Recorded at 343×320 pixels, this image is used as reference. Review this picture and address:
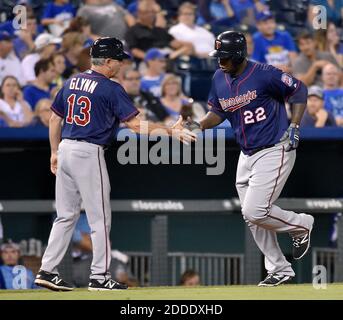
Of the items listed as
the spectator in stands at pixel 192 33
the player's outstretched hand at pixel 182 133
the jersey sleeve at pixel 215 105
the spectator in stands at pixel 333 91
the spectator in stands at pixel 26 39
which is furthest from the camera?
the spectator in stands at pixel 192 33

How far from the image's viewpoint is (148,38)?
41.8 feet

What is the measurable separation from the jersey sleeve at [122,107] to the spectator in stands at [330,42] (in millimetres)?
5445

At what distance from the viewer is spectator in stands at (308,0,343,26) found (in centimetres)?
1345

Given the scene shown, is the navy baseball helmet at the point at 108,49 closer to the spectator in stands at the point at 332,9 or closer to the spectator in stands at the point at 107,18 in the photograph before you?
the spectator in stands at the point at 107,18

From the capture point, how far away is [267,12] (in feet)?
44.0

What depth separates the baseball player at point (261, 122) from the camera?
26.6ft

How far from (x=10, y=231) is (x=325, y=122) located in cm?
327

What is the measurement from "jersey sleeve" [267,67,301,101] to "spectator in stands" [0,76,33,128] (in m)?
3.72

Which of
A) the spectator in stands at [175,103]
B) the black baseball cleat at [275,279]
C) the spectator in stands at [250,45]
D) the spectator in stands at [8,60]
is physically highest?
the spectator in stands at [250,45]

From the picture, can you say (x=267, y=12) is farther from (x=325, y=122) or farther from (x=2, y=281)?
(x=2, y=281)

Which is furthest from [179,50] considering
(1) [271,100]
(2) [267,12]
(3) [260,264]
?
(1) [271,100]

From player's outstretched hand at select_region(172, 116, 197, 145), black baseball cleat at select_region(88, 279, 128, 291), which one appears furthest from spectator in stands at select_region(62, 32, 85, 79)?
black baseball cleat at select_region(88, 279, 128, 291)

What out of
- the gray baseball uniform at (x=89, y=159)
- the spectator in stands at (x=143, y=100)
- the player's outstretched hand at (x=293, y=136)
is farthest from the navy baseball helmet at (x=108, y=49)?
the spectator in stands at (x=143, y=100)

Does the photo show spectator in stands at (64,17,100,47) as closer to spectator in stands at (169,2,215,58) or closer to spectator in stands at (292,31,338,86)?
spectator in stands at (169,2,215,58)
